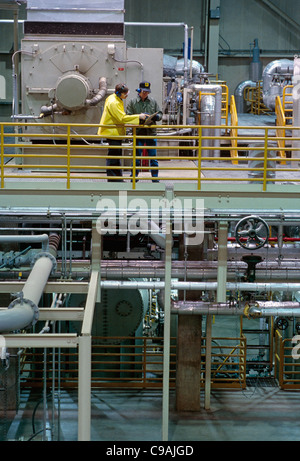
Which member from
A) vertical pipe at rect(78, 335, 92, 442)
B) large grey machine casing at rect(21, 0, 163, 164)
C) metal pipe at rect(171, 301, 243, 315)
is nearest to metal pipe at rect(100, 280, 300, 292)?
metal pipe at rect(171, 301, 243, 315)

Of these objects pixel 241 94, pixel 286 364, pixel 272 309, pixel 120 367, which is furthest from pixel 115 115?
pixel 241 94

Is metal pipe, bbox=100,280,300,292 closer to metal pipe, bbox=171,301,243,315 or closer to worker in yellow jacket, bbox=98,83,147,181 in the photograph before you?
metal pipe, bbox=171,301,243,315

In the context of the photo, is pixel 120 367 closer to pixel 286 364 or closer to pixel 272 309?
pixel 286 364

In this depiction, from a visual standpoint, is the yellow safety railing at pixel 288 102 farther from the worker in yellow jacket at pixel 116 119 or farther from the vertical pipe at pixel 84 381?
the vertical pipe at pixel 84 381

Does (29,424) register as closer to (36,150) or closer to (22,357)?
(22,357)

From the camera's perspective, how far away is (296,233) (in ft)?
72.1

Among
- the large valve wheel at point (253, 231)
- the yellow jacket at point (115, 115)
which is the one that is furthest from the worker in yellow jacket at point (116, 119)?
the large valve wheel at point (253, 231)

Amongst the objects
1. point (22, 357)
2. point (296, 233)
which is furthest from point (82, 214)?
point (296, 233)

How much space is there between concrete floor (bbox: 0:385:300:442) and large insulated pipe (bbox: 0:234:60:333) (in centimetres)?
375

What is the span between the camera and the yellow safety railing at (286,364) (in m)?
19.7

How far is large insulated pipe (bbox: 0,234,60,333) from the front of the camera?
11336mm

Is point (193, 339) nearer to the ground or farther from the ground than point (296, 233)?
nearer to the ground

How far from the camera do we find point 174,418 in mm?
17500
